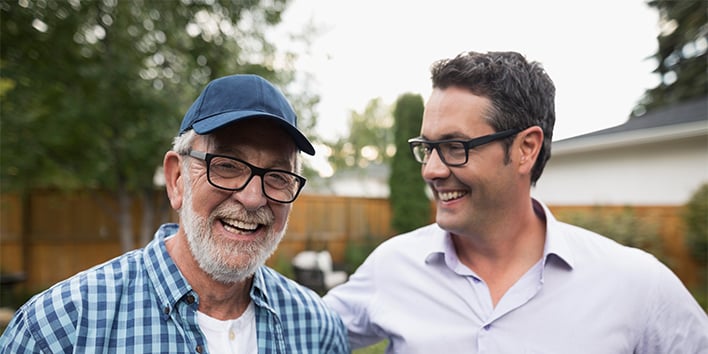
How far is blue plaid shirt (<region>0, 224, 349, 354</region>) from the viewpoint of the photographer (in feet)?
5.19

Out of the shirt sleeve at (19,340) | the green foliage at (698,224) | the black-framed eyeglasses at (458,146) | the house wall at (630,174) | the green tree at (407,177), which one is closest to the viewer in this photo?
the shirt sleeve at (19,340)

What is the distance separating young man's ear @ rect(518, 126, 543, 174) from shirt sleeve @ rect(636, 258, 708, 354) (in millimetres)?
603

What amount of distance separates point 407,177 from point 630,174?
532 centimetres

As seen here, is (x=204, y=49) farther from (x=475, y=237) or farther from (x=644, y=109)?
(x=644, y=109)

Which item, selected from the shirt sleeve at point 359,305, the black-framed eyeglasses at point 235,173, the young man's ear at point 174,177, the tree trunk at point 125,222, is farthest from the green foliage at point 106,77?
the black-framed eyeglasses at point 235,173

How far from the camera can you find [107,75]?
775cm

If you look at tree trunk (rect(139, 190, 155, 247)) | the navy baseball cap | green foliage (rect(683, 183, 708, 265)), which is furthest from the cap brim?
green foliage (rect(683, 183, 708, 265))

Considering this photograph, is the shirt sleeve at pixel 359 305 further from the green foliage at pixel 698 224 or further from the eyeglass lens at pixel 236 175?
the green foliage at pixel 698 224

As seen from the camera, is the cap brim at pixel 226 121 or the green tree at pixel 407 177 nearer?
the cap brim at pixel 226 121


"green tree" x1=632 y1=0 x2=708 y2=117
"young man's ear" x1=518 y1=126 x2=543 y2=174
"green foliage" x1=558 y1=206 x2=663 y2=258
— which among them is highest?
"green tree" x1=632 y1=0 x2=708 y2=117

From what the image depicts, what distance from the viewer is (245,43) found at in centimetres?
902

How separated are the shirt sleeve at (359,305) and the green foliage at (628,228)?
8249 millimetres

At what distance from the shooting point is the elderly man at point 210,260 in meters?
1.65

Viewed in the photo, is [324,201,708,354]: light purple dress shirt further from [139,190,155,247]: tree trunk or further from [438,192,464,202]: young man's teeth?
[139,190,155,247]: tree trunk
